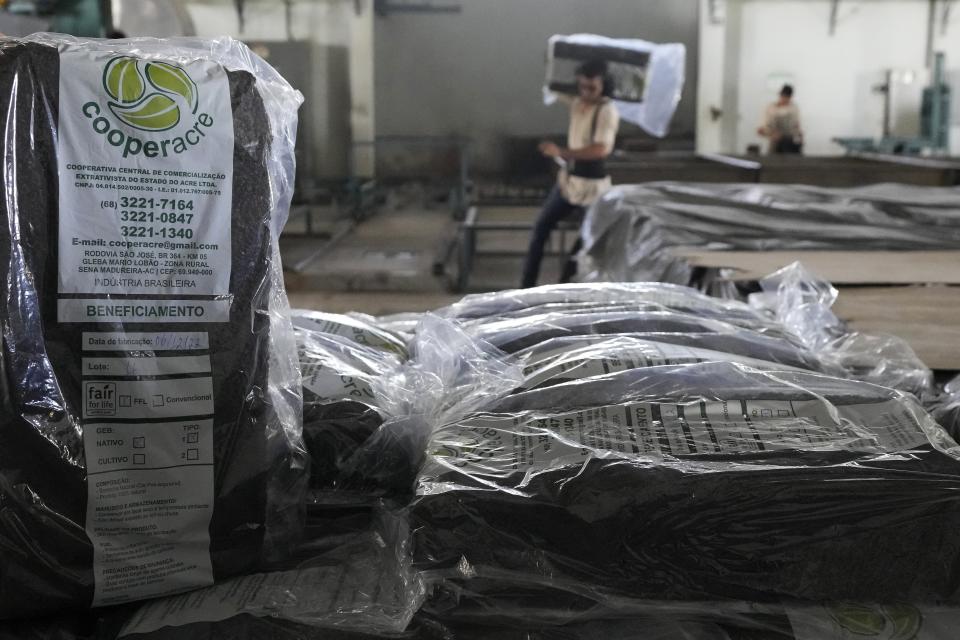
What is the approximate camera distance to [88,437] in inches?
23.6

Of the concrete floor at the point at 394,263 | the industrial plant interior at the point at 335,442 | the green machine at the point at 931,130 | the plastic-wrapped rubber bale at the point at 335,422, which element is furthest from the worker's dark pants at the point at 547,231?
the green machine at the point at 931,130

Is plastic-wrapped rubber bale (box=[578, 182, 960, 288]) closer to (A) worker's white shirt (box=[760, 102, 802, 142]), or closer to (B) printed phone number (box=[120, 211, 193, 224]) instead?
(B) printed phone number (box=[120, 211, 193, 224])

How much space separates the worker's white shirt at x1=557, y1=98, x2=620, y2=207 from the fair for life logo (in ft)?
12.1

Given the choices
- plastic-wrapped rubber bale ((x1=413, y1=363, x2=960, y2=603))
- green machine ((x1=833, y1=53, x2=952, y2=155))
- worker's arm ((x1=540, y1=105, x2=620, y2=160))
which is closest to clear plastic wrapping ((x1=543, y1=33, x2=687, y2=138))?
worker's arm ((x1=540, y1=105, x2=620, y2=160))

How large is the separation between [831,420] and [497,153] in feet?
28.4

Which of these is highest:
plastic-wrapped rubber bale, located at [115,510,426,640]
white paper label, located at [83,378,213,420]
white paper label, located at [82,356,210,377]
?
white paper label, located at [82,356,210,377]

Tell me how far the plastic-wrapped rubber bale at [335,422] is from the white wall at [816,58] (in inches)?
368

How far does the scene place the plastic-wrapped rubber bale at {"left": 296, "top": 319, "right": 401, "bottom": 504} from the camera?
768 mm

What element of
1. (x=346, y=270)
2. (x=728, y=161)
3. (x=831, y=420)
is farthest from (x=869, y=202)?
(x=346, y=270)

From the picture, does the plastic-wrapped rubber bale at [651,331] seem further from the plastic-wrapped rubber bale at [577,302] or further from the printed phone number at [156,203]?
the printed phone number at [156,203]

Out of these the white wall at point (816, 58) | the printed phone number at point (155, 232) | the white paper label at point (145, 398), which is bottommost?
the white paper label at point (145, 398)

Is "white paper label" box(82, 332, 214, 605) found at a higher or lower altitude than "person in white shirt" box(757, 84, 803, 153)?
lower

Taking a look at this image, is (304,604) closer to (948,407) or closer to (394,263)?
(948,407)

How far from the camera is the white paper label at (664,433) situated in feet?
2.22
